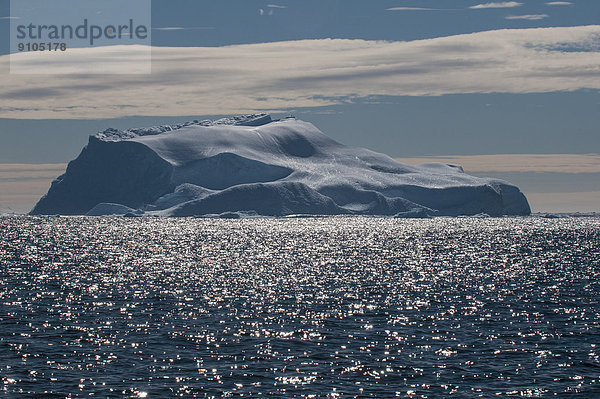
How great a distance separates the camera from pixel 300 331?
53688mm

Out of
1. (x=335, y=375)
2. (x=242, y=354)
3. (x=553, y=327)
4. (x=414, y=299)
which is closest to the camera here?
(x=335, y=375)

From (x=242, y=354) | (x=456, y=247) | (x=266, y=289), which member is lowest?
(x=456, y=247)

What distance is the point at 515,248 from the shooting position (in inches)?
6304

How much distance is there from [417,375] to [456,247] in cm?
12634

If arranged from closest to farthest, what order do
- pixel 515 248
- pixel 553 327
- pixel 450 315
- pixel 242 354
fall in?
pixel 242 354, pixel 553 327, pixel 450 315, pixel 515 248

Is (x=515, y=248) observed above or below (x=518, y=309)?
below

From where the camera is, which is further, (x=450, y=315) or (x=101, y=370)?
(x=450, y=315)

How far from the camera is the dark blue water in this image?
3903 cm

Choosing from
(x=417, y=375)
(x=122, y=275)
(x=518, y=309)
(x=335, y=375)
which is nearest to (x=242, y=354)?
(x=335, y=375)

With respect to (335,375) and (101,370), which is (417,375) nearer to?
(335,375)

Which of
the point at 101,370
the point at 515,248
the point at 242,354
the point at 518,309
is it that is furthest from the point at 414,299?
the point at 515,248

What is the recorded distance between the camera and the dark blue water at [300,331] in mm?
39031

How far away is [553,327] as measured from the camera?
5525 cm

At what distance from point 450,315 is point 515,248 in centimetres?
10423
